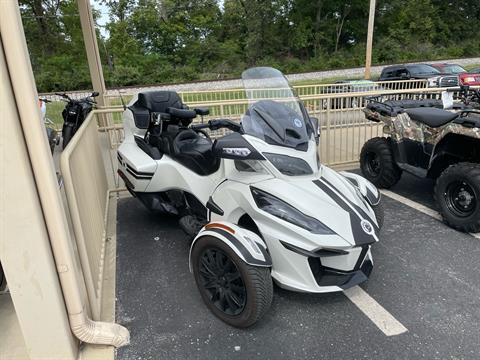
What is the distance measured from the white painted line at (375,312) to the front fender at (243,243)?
0.86 metres

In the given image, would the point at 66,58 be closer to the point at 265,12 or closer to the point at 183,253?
the point at 265,12

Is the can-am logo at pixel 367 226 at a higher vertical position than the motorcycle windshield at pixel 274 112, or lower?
lower

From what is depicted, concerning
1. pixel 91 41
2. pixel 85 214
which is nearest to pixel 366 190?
pixel 85 214

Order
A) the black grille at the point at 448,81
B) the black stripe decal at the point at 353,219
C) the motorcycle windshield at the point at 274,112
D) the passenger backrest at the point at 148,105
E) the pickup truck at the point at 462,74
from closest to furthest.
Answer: the black stripe decal at the point at 353,219, the motorcycle windshield at the point at 274,112, the passenger backrest at the point at 148,105, the pickup truck at the point at 462,74, the black grille at the point at 448,81

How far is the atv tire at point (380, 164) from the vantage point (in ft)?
16.4

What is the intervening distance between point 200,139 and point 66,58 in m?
29.1

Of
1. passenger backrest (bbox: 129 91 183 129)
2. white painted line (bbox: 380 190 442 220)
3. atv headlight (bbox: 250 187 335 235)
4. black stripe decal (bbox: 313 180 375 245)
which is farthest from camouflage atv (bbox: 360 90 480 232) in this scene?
passenger backrest (bbox: 129 91 183 129)

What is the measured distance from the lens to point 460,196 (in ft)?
12.8

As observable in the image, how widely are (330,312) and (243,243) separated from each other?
87 cm

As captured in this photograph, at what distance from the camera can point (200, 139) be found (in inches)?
163

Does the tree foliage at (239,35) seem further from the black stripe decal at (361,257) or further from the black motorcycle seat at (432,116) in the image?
the black stripe decal at (361,257)

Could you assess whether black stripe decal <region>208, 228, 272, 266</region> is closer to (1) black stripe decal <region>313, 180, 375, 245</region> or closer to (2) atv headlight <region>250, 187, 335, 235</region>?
(2) atv headlight <region>250, 187, 335, 235</region>

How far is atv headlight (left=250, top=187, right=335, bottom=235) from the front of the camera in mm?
2502

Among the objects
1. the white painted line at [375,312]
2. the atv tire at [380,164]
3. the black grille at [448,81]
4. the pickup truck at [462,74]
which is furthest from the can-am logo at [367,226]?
the black grille at [448,81]
